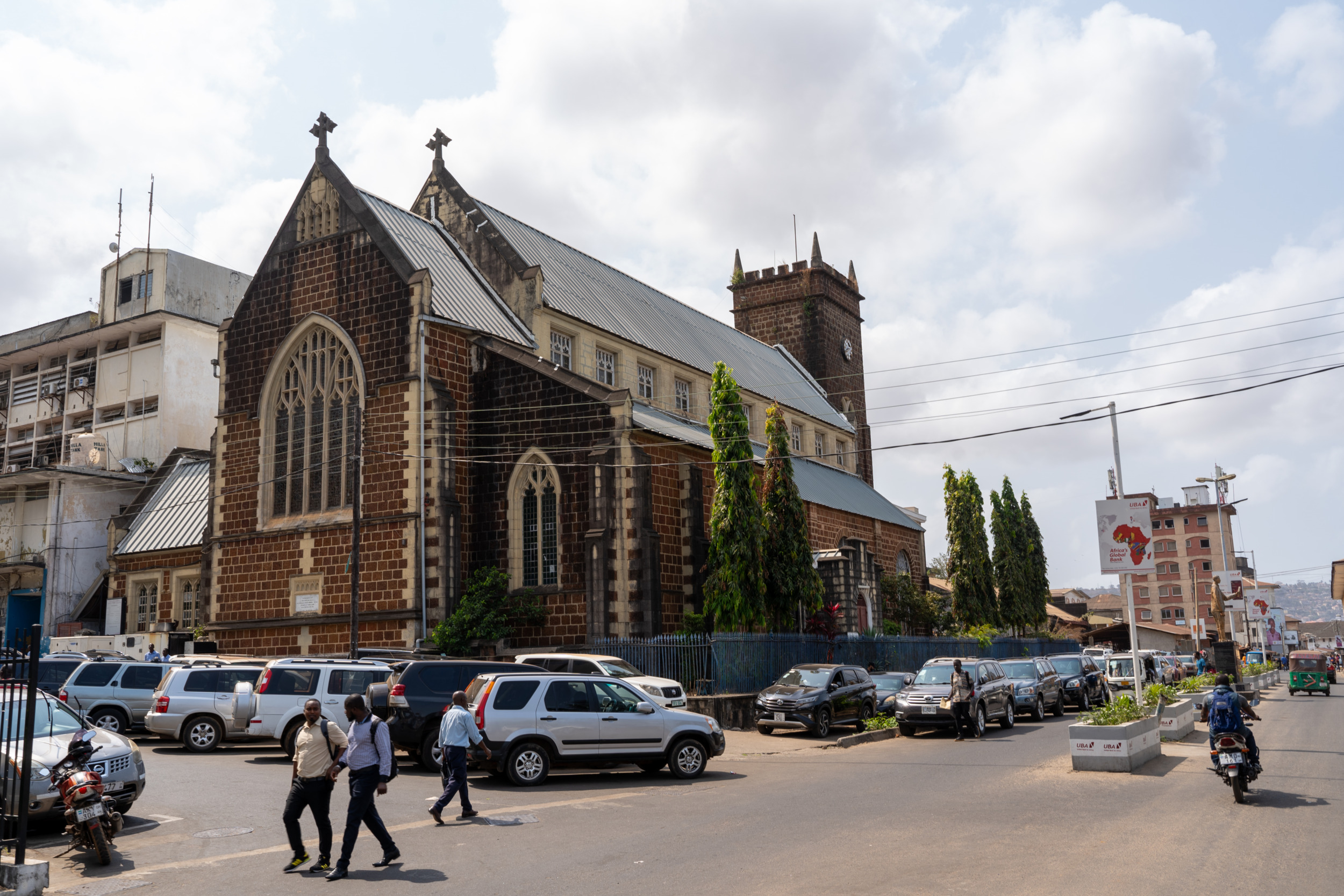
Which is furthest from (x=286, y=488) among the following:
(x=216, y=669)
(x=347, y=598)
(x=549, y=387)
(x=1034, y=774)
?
(x=1034, y=774)

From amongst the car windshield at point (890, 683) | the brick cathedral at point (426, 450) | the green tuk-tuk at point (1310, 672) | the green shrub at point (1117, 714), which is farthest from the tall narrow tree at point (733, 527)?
the green tuk-tuk at point (1310, 672)

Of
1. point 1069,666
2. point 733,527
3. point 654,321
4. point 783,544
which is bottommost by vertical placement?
point 1069,666

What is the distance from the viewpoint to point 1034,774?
16.2m

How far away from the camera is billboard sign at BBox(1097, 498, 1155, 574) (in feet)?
62.4

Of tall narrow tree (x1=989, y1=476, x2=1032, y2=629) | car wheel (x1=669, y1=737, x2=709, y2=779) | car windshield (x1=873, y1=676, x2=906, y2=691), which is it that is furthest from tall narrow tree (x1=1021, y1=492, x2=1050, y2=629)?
car wheel (x1=669, y1=737, x2=709, y2=779)

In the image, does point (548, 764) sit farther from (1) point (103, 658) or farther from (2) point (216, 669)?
(1) point (103, 658)

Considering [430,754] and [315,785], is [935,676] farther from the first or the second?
[315,785]

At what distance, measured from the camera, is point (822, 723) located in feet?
79.0

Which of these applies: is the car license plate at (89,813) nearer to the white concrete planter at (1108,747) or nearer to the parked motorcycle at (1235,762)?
the parked motorcycle at (1235,762)

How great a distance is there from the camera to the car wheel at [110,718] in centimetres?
2130

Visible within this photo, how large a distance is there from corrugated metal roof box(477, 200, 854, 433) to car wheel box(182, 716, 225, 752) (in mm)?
17367

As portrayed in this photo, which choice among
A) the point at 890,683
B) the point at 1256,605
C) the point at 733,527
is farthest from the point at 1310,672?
the point at 733,527

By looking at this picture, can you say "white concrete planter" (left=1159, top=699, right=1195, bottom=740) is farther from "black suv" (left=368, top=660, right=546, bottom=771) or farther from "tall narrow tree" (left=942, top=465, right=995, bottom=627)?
"tall narrow tree" (left=942, top=465, right=995, bottom=627)

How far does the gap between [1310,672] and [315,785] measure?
43558 mm
